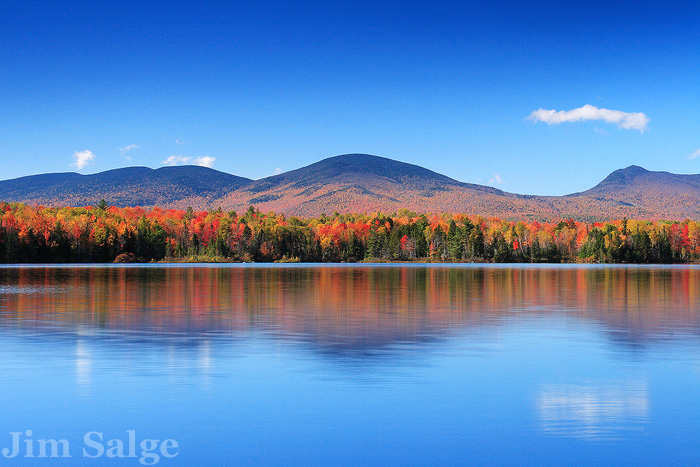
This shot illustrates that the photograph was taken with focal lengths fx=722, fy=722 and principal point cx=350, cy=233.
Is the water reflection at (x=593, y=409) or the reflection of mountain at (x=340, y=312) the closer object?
the water reflection at (x=593, y=409)

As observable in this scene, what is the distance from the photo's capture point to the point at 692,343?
86.2ft

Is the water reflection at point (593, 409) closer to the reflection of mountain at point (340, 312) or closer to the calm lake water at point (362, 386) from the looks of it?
the calm lake water at point (362, 386)

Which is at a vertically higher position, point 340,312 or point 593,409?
point 340,312

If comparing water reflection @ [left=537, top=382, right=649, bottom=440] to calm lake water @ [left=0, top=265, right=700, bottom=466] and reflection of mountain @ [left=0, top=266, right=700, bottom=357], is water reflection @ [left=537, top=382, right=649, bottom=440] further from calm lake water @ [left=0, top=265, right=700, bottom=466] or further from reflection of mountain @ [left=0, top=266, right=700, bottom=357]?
reflection of mountain @ [left=0, top=266, right=700, bottom=357]

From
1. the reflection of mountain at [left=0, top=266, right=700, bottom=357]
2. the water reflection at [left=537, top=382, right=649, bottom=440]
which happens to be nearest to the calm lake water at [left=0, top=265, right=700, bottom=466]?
the water reflection at [left=537, top=382, right=649, bottom=440]

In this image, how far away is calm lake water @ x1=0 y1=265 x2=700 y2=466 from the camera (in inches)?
529

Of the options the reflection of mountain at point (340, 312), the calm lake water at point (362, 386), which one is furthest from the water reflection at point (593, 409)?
the reflection of mountain at point (340, 312)

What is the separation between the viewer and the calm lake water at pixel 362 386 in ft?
44.1

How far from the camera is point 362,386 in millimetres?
18328

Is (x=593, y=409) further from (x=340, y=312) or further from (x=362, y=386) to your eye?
(x=340, y=312)

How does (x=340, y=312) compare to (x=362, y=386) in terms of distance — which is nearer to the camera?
(x=362, y=386)

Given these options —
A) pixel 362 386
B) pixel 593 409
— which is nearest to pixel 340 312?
pixel 362 386

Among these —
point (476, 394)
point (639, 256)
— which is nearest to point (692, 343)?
point (476, 394)

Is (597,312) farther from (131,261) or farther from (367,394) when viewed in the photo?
(131,261)
